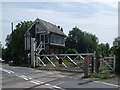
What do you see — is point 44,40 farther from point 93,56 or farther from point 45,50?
point 93,56

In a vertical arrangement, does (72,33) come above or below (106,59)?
above

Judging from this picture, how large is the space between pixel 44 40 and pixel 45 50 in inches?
103

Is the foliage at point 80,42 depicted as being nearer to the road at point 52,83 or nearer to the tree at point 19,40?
the tree at point 19,40

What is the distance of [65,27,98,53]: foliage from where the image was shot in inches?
3612

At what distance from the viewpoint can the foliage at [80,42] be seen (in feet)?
301

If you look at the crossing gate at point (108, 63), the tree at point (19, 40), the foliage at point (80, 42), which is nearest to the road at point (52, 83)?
the crossing gate at point (108, 63)

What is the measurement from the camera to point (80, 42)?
3752 inches

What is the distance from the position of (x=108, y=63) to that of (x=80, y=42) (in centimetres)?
7116

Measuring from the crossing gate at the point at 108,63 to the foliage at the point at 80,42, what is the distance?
64.0 meters

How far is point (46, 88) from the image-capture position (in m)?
14.3

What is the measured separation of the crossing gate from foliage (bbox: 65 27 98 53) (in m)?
64.0

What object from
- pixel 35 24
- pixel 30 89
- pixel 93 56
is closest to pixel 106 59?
pixel 93 56

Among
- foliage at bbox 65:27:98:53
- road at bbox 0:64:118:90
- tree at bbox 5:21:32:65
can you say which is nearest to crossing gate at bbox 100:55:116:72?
road at bbox 0:64:118:90

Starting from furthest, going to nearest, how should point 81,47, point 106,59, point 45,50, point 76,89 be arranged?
point 81,47
point 45,50
point 106,59
point 76,89
